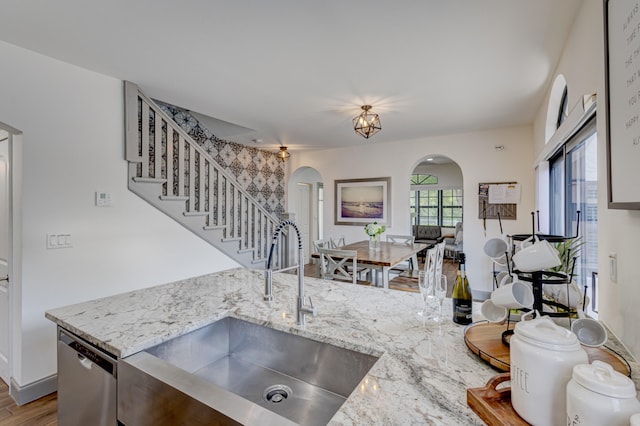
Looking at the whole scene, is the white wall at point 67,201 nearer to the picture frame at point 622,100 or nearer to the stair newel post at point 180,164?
the stair newel post at point 180,164

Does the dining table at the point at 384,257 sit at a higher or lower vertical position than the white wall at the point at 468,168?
lower

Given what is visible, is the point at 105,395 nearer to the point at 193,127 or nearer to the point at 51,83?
the point at 51,83

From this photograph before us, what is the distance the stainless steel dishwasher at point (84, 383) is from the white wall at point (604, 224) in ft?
6.00

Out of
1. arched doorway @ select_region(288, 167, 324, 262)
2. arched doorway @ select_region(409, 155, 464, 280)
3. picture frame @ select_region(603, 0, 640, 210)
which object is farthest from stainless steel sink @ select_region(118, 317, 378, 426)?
arched doorway @ select_region(409, 155, 464, 280)

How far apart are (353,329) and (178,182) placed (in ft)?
9.17

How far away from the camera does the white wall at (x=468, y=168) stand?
4.29 metres

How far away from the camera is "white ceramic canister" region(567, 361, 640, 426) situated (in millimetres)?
470

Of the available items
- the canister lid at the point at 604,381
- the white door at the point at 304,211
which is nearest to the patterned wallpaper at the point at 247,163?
the white door at the point at 304,211

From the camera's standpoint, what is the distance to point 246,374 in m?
1.34

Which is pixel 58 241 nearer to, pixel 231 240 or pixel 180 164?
pixel 180 164

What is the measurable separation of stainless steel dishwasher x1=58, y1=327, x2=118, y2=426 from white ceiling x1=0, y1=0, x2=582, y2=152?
1845 mm

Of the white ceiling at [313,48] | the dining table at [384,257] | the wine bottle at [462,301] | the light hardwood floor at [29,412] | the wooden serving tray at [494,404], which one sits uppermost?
the white ceiling at [313,48]

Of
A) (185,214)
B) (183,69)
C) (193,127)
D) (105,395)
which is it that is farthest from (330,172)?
(105,395)

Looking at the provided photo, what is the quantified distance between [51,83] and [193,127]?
2.19 meters
